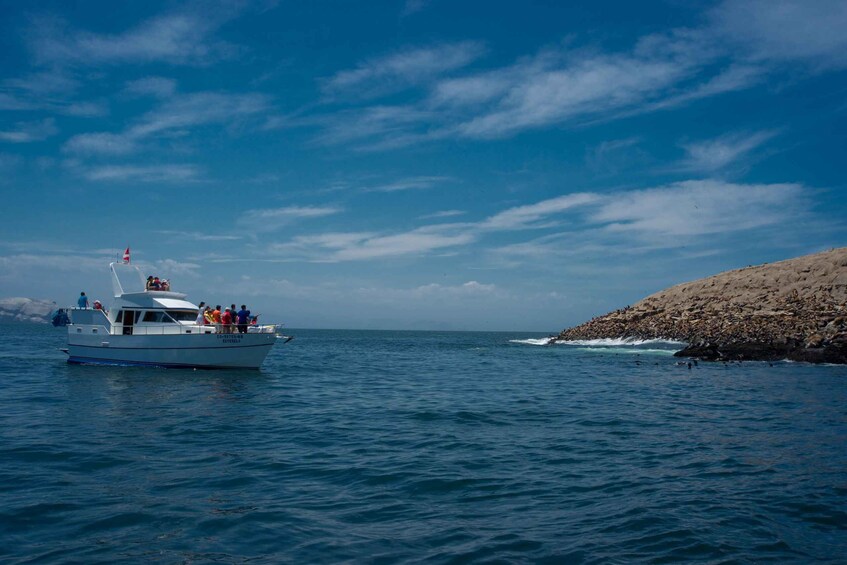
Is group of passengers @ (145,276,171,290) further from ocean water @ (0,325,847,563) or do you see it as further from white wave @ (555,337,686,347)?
white wave @ (555,337,686,347)

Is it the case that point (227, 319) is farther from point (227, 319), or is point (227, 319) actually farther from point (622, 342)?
point (622, 342)

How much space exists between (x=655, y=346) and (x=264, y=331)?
38760mm

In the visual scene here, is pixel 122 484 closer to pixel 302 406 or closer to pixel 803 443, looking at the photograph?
pixel 302 406

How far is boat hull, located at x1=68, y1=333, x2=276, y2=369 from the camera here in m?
31.1

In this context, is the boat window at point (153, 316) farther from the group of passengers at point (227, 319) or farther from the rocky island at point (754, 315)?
the rocky island at point (754, 315)

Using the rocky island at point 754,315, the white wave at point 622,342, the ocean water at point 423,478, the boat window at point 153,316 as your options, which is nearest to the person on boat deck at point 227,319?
the boat window at point 153,316

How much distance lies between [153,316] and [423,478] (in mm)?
27417

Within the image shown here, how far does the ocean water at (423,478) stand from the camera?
733 cm

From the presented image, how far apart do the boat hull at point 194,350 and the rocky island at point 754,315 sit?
29.4 metres

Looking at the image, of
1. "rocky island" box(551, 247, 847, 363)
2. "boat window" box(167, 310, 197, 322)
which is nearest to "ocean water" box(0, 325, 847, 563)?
"boat window" box(167, 310, 197, 322)

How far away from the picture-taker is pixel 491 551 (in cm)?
713

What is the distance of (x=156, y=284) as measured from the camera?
34.3 meters

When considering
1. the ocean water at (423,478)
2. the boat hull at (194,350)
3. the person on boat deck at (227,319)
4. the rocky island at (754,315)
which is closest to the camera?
the ocean water at (423,478)

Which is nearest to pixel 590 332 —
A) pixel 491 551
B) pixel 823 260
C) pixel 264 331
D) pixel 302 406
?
pixel 823 260
